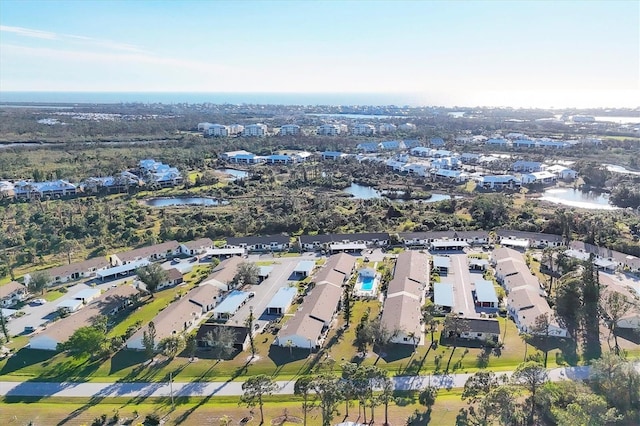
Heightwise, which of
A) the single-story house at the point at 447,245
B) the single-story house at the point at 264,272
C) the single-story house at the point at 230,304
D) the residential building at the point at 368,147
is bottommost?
the single-story house at the point at 230,304

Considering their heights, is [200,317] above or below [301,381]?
below

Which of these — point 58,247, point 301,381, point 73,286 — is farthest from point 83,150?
point 301,381

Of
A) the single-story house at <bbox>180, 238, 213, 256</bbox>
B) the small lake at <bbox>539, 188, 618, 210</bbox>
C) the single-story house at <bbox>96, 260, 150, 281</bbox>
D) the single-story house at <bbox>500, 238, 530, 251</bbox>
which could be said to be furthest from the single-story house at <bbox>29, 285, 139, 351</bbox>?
the small lake at <bbox>539, 188, 618, 210</bbox>

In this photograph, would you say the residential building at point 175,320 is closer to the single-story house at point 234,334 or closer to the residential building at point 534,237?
the single-story house at point 234,334

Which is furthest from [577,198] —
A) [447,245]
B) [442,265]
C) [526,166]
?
[442,265]

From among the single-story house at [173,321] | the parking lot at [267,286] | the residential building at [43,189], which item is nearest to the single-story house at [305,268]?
the parking lot at [267,286]

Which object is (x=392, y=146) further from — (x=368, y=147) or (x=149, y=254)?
(x=149, y=254)

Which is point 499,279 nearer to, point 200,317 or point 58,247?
point 200,317
